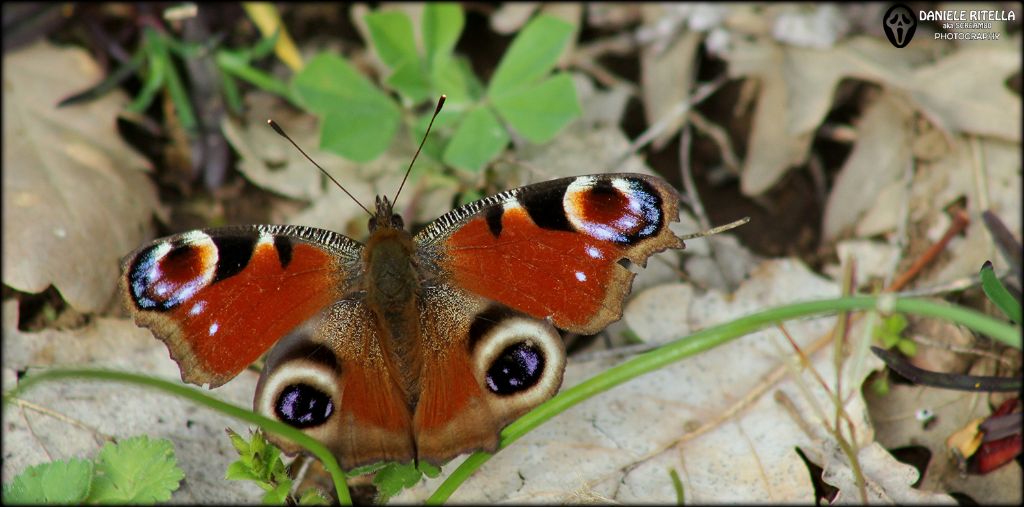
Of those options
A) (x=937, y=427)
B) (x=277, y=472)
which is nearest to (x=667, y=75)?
(x=937, y=427)

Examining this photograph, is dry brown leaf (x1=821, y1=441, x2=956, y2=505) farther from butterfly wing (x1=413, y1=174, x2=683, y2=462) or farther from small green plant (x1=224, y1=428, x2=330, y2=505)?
small green plant (x1=224, y1=428, x2=330, y2=505)

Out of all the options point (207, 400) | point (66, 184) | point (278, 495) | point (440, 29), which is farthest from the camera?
point (440, 29)

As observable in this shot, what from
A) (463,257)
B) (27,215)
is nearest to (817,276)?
(463,257)

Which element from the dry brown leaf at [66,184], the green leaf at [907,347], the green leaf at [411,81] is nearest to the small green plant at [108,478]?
the dry brown leaf at [66,184]

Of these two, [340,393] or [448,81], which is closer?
[340,393]

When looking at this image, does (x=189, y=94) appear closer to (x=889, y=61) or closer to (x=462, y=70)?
(x=462, y=70)

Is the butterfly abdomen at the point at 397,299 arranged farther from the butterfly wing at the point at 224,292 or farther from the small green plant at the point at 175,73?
the small green plant at the point at 175,73

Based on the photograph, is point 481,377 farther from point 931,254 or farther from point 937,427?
point 931,254
